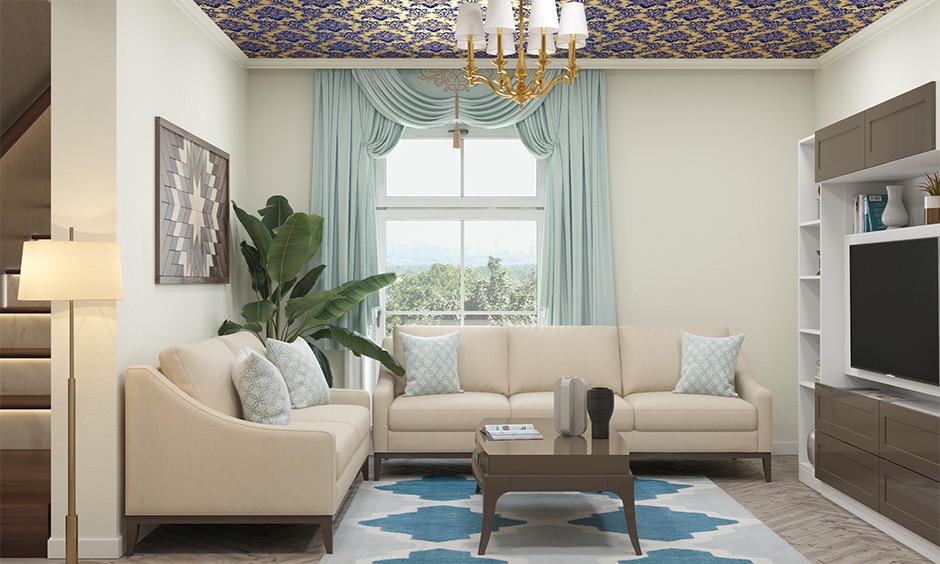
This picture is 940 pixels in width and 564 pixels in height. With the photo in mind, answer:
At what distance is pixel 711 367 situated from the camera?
575 centimetres

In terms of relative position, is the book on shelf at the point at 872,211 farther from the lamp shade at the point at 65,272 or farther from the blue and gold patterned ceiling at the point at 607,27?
the lamp shade at the point at 65,272

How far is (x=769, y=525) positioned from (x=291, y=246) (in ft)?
10.8

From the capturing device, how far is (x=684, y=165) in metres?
6.53

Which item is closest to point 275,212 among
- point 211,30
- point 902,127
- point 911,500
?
point 211,30

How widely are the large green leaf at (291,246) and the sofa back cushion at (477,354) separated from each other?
2.84 feet

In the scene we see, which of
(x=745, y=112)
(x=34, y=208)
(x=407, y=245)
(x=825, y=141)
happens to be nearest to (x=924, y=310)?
(x=825, y=141)

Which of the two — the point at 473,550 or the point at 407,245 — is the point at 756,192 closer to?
the point at 407,245

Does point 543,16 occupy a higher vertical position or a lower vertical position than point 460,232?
higher

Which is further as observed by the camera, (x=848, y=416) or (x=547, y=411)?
(x=547, y=411)

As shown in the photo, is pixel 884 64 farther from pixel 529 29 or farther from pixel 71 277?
pixel 71 277

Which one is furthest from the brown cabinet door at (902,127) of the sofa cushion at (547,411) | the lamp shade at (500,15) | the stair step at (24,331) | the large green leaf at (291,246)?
the stair step at (24,331)

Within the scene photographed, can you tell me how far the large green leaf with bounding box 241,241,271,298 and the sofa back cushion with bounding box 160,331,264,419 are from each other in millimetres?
1297

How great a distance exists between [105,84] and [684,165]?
4.16m

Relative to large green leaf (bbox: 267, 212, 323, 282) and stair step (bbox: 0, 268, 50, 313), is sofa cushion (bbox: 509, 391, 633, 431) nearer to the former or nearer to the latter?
large green leaf (bbox: 267, 212, 323, 282)
